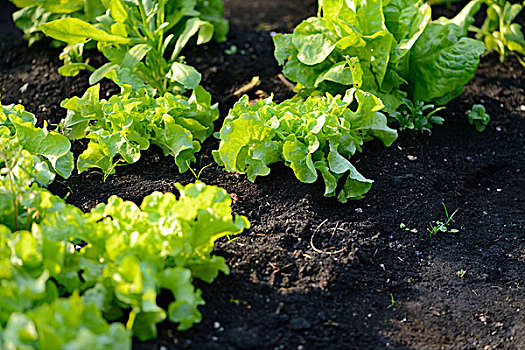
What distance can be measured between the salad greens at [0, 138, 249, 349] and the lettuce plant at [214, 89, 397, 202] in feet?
2.44

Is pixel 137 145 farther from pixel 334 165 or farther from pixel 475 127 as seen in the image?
pixel 475 127

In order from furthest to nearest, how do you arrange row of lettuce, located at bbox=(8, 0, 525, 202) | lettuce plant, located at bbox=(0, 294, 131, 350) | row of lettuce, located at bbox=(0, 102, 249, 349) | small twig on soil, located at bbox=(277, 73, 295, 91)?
small twig on soil, located at bbox=(277, 73, 295, 91), row of lettuce, located at bbox=(8, 0, 525, 202), row of lettuce, located at bbox=(0, 102, 249, 349), lettuce plant, located at bbox=(0, 294, 131, 350)

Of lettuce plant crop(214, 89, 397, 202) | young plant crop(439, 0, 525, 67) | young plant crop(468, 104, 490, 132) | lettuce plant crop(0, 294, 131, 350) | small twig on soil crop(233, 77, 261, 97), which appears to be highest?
lettuce plant crop(0, 294, 131, 350)

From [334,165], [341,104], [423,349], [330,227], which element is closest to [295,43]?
[341,104]

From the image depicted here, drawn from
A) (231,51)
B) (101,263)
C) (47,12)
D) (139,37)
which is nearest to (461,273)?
(101,263)

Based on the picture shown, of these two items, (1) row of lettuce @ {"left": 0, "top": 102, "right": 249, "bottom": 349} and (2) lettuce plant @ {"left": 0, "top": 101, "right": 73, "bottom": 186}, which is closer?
(1) row of lettuce @ {"left": 0, "top": 102, "right": 249, "bottom": 349}

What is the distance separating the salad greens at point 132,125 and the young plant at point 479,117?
1772 millimetres

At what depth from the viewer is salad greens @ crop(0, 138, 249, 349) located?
1845mm

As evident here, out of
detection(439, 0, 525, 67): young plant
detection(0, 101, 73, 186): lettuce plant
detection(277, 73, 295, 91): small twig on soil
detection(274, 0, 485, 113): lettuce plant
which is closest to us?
detection(0, 101, 73, 186): lettuce plant

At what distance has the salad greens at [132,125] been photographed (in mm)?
3178

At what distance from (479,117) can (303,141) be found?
4.88 feet

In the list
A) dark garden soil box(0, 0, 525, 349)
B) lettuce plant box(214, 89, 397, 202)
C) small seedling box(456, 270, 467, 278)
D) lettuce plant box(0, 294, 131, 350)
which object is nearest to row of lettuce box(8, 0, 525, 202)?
lettuce plant box(214, 89, 397, 202)

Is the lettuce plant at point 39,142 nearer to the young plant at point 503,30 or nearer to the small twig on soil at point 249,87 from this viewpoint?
the small twig on soil at point 249,87

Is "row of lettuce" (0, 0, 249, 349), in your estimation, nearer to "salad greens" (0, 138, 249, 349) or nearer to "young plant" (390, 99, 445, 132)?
"salad greens" (0, 138, 249, 349)
